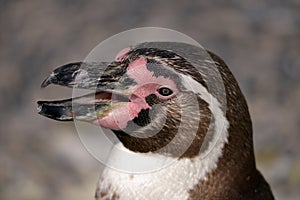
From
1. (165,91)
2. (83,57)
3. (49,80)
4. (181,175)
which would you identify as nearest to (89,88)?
(49,80)

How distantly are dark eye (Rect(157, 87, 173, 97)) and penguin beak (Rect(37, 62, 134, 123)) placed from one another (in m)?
0.09

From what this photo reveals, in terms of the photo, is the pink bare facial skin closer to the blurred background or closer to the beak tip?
the beak tip

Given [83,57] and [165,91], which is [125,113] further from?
[83,57]

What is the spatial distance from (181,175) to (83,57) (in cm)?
253

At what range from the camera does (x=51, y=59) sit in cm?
536

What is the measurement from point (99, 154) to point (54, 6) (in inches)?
60.8

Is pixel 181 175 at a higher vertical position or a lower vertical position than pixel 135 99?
lower

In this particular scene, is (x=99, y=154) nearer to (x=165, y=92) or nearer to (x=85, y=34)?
(x=85, y=34)

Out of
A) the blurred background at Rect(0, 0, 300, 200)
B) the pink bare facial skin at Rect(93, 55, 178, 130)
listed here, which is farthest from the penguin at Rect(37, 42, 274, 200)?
the blurred background at Rect(0, 0, 300, 200)

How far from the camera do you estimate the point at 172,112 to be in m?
2.74

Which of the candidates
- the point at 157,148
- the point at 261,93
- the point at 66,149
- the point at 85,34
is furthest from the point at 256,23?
the point at 157,148

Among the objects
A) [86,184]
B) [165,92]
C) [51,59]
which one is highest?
[165,92]

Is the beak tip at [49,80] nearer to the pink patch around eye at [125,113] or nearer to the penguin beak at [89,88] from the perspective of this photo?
the penguin beak at [89,88]

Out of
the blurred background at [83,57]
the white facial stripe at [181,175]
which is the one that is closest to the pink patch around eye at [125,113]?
the white facial stripe at [181,175]
